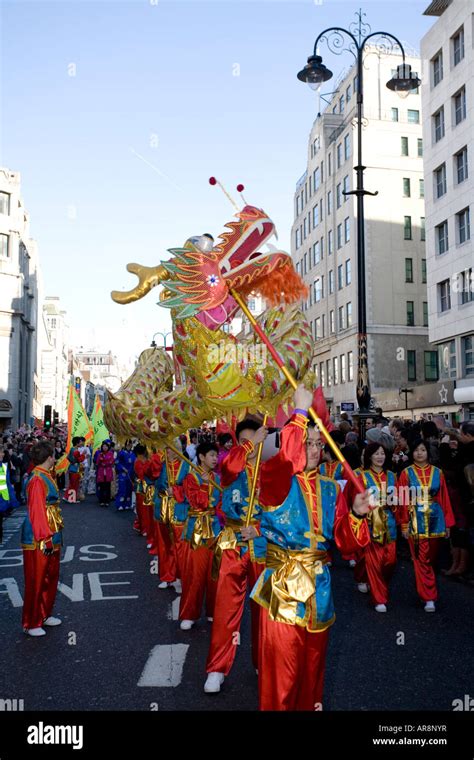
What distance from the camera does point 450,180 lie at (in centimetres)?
2598

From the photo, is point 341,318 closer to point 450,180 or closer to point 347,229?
point 347,229

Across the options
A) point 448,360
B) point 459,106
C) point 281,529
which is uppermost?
point 459,106

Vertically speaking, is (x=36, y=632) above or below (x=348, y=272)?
below

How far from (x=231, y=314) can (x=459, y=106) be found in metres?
24.0

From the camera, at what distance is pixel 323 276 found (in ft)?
150

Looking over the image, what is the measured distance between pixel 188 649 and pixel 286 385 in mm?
2381

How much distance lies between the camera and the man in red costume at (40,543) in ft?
19.7

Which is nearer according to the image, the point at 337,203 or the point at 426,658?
the point at 426,658

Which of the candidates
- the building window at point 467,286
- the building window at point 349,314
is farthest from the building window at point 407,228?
the building window at point 467,286

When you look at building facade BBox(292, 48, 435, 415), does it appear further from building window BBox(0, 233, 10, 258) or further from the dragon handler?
the dragon handler

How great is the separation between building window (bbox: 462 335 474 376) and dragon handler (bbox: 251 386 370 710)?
2298 cm

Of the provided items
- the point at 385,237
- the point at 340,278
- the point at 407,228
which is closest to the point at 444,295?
the point at 385,237
